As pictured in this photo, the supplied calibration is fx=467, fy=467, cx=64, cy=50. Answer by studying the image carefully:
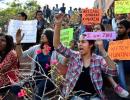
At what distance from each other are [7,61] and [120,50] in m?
1.66

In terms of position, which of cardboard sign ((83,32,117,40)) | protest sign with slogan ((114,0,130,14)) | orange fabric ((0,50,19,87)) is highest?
protest sign with slogan ((114,0,130,14))

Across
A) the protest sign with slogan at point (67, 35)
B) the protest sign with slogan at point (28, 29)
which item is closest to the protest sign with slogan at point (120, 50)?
the protest sign with slogan at point (67, 35)

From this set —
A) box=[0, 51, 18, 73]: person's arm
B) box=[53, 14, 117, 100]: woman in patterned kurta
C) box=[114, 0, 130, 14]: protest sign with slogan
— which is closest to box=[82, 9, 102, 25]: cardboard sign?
box=[114, 0, 130, 14]: protest sign with slogan

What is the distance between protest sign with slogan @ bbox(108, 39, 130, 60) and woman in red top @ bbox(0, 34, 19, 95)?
1434 millimetres

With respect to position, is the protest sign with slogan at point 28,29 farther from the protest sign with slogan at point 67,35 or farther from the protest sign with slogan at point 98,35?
the protest sign with slogan at point 98,35

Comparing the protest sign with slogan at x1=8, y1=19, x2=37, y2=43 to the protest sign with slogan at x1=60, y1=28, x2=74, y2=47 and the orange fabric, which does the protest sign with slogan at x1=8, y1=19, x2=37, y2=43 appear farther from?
the orange fabric

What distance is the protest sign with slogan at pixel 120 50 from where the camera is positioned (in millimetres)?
6739

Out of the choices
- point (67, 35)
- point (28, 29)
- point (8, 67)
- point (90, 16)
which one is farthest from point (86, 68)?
point (28, 29)

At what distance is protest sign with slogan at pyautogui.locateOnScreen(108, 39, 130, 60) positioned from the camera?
6739mm

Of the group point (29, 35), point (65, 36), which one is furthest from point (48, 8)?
point (65, 36)

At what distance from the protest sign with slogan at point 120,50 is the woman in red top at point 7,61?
143 cm

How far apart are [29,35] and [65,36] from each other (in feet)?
5.78

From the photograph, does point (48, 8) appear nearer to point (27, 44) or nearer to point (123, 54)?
point (27, 44)

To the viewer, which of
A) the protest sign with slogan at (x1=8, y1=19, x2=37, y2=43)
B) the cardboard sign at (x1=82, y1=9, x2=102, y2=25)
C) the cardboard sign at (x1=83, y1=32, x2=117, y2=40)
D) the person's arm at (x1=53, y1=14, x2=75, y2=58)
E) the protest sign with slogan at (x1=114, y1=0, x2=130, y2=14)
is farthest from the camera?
the protest sign with slogan at (x1=8, y1=19, x2=37, y2=43)
